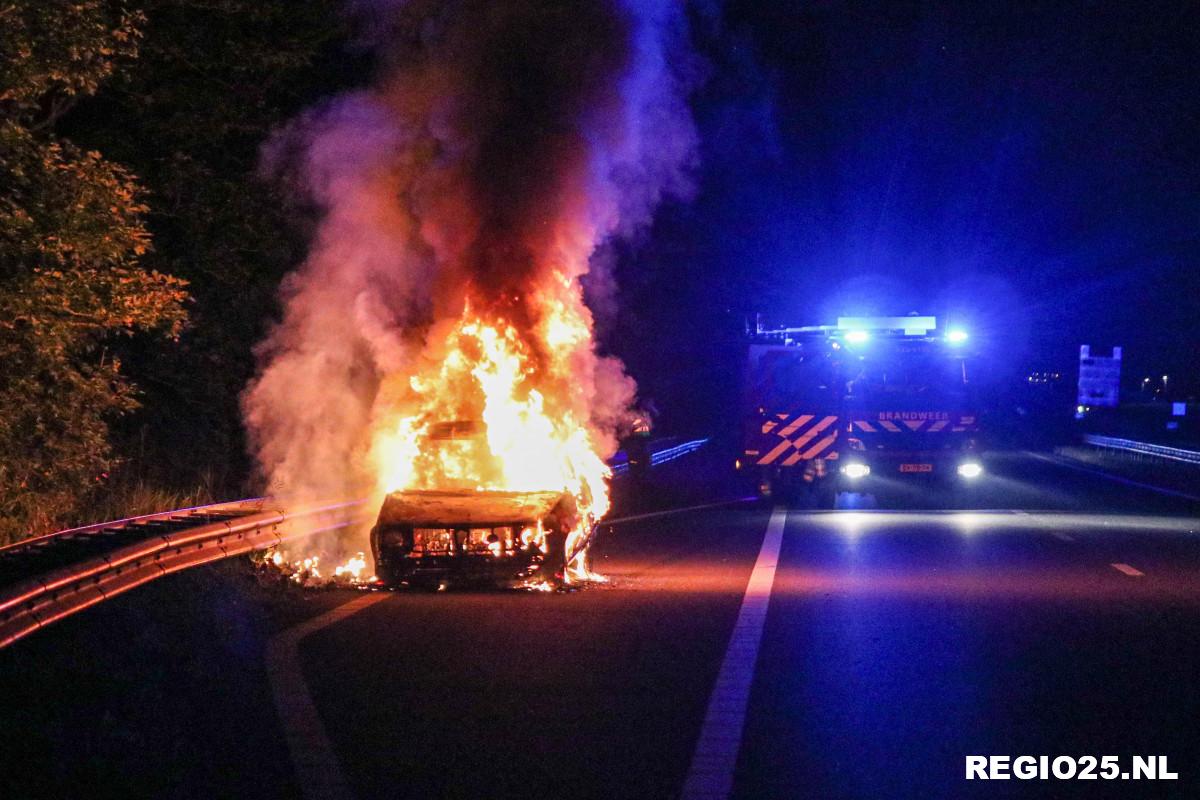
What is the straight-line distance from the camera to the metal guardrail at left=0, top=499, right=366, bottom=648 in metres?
9.20

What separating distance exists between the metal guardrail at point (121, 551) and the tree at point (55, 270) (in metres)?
1.81

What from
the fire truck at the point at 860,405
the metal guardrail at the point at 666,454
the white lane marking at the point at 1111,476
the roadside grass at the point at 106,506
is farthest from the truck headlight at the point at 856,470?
the roadside grass at the point at 106,506

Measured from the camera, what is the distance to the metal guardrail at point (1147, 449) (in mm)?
34562

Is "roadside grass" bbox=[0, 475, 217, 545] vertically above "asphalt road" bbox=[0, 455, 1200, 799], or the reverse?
"roadside grass" bbox=[0, 475, 217, 545]

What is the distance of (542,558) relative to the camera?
13422mm

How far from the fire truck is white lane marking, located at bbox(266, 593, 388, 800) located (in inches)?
592

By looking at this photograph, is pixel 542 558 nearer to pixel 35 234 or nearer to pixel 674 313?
pixel 35 234

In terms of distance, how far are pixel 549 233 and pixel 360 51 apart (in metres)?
4.16

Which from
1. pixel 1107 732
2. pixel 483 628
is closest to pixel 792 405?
pixel 483 628

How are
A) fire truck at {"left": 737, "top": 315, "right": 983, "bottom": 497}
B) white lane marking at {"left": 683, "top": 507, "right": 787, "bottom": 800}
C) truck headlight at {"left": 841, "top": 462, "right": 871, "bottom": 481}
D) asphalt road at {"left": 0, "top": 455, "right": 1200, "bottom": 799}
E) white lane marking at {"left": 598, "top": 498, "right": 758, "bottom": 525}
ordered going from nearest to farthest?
white lane marking at {"left": 683, "top": 507, "right": 787, "bottom": 800} < asphalt road at {"left": 0, "top": 455, "right": 1200, "bottom": 799} < white lane marking at {"left": 598, "top": 498, "right": 758, "bottom": 525} < fire truck at {"left": 737, "top": 315, "right": 983, "bottom": 497} < truck headlight at {"left": 841, "top": 462, "right": 871, "bottom": 481}

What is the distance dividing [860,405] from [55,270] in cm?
1558

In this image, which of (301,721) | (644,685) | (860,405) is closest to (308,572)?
(644,685)

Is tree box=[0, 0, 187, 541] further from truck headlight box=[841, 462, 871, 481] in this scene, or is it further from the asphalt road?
truck headlight box=[841, 462, 871, 481]

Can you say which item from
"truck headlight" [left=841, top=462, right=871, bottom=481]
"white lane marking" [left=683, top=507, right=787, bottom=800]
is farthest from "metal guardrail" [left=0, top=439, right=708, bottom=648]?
"truck headlight" [left=841, top=462, right=871, bottom=481]
